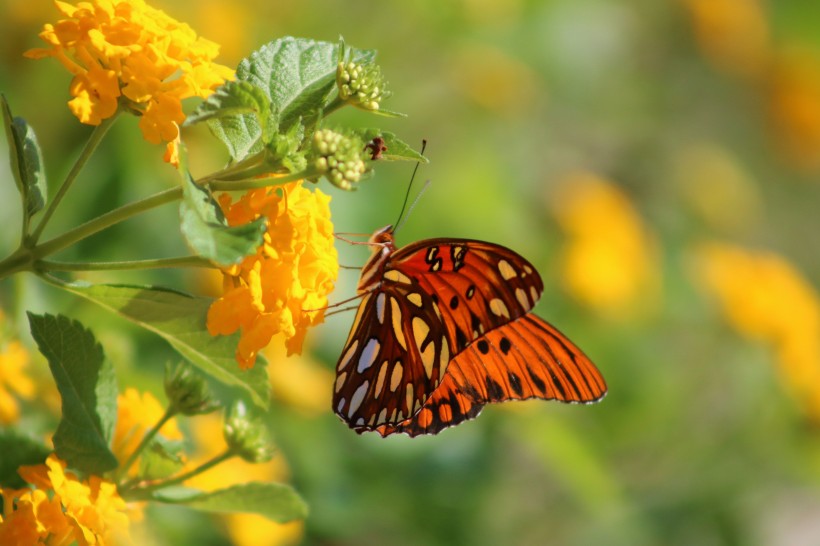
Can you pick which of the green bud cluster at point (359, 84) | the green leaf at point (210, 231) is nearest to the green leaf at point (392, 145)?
the green bud cluster at point (359, 84)

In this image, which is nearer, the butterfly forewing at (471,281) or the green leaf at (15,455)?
the green leaf at (15,455)

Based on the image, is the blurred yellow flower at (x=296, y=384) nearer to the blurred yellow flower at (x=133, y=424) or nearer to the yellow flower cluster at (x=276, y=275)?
the blurred yellow flower at (x=133, y=424)

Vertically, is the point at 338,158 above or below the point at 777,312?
below

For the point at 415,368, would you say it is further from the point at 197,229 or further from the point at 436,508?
the point at 436,508

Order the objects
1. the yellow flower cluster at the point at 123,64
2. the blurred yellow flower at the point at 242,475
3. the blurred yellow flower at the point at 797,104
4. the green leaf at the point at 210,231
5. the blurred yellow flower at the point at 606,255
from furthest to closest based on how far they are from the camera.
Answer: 1. the blurred yellow flower at the point at 797,104
2. the blurred yellow flower at the point at 606,255
3. the blurred yellow flower at the point at 242,475
4. the yellow flower cluster at the point at 123,64
5. the green leaf at the point at 210,231

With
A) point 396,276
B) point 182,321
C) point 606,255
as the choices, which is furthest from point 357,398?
point 606,255

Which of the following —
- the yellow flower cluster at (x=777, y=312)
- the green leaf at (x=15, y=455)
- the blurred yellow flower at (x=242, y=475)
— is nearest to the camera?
the green leaf at (x=15, y=455)

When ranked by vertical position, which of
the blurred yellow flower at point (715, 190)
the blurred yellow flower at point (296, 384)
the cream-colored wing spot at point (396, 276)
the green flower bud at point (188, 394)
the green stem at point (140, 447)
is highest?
the blurred yellow flower at point (715, 190)

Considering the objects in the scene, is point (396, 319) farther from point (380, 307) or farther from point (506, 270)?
point (506, 270)
